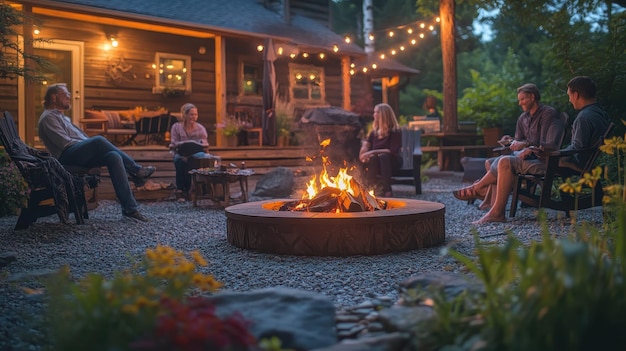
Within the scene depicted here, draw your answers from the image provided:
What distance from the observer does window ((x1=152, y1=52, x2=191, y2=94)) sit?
12375 mm

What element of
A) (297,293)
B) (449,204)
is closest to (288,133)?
(449,204)

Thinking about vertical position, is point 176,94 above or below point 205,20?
below

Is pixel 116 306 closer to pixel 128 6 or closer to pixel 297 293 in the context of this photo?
pixel 297 293

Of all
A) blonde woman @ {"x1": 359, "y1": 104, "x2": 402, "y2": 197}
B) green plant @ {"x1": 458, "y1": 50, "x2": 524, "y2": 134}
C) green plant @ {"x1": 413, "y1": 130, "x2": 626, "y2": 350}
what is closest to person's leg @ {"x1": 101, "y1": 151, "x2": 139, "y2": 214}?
blonde woman @ {"x1": 359, "y1": 104, "x2": 402, "y2": 197}

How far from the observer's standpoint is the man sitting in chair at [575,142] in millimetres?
5020

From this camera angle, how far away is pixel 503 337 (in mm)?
1641

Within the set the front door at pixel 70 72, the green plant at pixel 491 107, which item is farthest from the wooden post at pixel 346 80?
the front door at pixel 70 72

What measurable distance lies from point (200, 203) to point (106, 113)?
12.6 feet

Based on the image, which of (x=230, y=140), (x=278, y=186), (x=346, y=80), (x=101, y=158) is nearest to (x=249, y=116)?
(x=230, y=140)

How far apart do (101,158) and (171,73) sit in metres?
7.20

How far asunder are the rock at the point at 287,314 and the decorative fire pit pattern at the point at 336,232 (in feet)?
6.01

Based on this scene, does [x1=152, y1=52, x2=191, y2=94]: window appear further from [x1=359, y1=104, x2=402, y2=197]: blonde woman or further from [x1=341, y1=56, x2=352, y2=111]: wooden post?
[x1=359, y1=104, x2=402, y2=197]: blonde woman

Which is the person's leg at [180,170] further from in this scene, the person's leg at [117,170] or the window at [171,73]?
the window at [171,73]

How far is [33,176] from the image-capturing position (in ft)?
17.2
